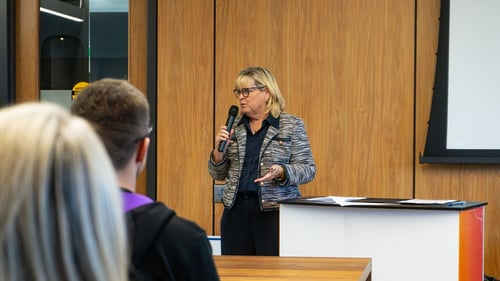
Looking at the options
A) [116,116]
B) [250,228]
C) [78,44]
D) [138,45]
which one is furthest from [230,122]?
[78,44]

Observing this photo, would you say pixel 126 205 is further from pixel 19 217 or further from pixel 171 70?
pixel 171 70

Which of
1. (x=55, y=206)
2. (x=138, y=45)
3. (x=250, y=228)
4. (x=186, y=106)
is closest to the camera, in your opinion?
(x=55, y=206)

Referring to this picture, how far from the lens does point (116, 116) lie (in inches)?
56.9

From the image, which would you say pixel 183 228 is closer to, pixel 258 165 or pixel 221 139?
pixel 221 139

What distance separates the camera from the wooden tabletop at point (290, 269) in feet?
7.43

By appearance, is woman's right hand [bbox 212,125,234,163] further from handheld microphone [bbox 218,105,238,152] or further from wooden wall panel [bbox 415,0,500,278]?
wooden wall panel [bbox 415,0,500,278]

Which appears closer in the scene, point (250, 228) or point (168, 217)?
point (168, 217)

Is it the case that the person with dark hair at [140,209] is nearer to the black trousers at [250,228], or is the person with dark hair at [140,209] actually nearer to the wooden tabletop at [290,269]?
the wooden tabletop at [290,269]

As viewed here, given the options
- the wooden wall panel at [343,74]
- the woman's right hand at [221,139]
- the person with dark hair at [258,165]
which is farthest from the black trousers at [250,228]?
the wooden wall panel at [343,74]

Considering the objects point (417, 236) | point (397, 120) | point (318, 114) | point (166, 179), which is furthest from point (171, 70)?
point (417, 236)

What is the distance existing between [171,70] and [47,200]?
4948 millimetres

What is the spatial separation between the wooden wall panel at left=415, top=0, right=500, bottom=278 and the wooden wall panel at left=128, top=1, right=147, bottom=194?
209 cm

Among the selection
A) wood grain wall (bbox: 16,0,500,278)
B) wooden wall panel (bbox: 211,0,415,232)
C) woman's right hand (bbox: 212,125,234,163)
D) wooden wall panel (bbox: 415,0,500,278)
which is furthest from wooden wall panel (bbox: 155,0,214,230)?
woman's right hand (bbox: 212,125,234,163)

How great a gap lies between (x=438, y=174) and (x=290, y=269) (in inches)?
115
